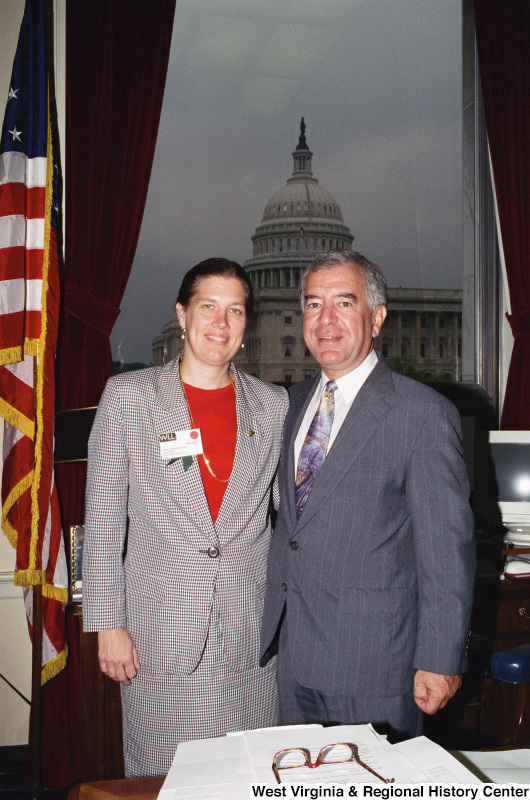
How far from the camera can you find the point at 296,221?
3623 mm

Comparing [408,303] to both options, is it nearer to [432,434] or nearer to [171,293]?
[171,293]

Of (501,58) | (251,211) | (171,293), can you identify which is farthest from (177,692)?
(501,58)

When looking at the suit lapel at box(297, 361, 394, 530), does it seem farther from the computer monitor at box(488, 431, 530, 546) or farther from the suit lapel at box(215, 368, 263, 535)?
the computer monitor at box(488, 431, 530, 546)

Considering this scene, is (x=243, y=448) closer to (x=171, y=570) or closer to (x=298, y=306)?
(x=171, y=570)

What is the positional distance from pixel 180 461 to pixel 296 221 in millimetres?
2264

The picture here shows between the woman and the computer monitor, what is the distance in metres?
1.68

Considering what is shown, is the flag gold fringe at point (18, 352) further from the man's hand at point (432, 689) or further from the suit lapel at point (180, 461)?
the man's hand at point (432, 689)

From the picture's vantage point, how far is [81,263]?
292cm

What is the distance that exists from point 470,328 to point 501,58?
5.00ft

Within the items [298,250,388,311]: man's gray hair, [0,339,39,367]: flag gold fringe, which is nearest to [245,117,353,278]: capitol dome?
[0,339,39,367]: flag gold fringe

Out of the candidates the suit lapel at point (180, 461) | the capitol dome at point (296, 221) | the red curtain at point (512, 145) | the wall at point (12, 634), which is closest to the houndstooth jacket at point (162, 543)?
the suit lapel at point (180, 461)

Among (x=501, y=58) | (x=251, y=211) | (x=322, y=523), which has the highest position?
(x=501, y=58)

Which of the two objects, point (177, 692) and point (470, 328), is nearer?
point (177, 692)

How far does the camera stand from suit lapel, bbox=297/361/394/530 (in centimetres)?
163
